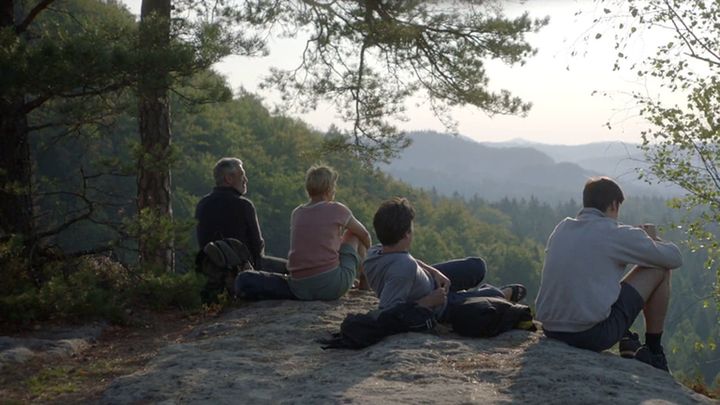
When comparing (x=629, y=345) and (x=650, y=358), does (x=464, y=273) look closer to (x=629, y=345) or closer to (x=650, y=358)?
(x=629, y=345)

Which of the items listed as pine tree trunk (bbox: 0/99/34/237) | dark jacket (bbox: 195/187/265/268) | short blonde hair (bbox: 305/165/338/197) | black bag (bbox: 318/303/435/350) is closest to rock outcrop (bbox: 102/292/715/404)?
black bag (bbox: 318/303/435/350)

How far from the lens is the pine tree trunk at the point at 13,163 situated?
647cm

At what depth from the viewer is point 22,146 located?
6719mm

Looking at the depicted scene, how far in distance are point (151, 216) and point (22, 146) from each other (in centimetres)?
126

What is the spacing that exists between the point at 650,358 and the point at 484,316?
37.6 inches

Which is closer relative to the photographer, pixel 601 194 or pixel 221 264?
pixel 601 194

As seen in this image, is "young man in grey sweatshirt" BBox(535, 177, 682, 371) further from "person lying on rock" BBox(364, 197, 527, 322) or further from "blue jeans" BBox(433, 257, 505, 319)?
"blue jeans" BBox(433, 257, 505, 319)

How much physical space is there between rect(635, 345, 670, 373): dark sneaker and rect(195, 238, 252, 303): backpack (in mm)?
3315

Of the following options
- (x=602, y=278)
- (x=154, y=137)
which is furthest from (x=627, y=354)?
(x=154, y=137)

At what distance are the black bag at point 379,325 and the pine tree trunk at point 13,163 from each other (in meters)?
3.14

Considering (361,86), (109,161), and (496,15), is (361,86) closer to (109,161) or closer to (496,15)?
(496,15)

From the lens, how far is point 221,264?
21.7 ft

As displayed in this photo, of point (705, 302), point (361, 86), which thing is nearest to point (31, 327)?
point (361, 86)

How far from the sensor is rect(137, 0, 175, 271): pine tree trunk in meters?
5.97
